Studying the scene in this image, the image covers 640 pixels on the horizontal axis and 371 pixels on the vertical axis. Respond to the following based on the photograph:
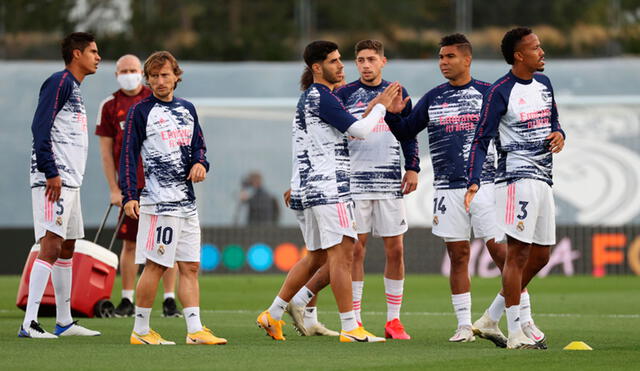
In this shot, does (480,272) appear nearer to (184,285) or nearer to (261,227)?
(261,227)

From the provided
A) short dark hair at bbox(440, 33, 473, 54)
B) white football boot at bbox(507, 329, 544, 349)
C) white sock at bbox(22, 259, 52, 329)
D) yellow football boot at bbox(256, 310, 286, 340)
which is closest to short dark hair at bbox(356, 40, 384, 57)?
short dark hair at bbox(440, 33, 473, 54)

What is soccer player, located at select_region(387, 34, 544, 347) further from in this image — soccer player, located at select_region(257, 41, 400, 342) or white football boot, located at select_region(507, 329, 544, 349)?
white football boot, located at select_region(507, 329, 544, 349)

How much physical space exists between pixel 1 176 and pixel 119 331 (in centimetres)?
1262

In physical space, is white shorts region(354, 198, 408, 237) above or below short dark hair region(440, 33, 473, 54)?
below

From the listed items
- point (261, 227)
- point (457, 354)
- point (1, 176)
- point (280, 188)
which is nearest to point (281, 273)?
point (261, 227)

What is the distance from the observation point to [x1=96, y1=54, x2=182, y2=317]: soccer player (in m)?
11.7

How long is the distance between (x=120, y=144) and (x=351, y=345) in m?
4.04

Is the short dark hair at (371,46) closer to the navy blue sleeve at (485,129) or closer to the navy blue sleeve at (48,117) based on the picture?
the navy blue sleeve at (485,129)

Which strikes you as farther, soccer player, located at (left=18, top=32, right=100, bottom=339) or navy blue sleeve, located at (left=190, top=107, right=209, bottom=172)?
soccer player, located at (left=18, top=32, right=100, bottom=339)

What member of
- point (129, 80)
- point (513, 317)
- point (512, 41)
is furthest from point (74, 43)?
point (513, 317)

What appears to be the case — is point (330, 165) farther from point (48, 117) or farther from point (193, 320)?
point (48, 117)

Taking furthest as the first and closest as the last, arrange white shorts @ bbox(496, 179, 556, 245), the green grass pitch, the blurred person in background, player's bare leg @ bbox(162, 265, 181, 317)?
the blurred person in background
player's bare leg @ bbox(162, 265, 181, 317)
white shorts @ bbox(496, 179, 556, 245)
the green grass pitch

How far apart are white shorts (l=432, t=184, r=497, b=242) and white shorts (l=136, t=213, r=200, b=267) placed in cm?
184

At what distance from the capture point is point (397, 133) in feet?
31.6
